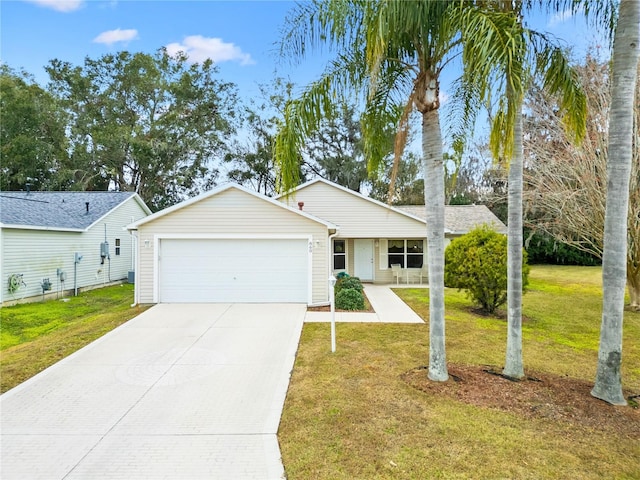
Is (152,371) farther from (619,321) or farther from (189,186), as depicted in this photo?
(189,186)

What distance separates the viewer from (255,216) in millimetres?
11523

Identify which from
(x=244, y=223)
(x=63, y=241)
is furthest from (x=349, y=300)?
(x=63, y=241)

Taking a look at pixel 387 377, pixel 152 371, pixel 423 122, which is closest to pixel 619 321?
pixel 387 377

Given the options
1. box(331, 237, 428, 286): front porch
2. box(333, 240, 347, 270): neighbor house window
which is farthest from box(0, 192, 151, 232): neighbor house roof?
box(331, 237, 428, 286): front porch

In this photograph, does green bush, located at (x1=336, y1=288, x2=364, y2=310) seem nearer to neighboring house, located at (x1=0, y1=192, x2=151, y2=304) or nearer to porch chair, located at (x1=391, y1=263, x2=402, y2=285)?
porch chair, located at (x1=391, y1=263, x2=402, y2=285)

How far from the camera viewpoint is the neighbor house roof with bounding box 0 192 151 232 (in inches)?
499

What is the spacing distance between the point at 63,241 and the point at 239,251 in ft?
25.5

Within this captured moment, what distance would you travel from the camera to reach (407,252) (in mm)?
17141

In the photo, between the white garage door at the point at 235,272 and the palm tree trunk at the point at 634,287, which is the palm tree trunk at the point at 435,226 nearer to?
the white garage door at the point at 235,272

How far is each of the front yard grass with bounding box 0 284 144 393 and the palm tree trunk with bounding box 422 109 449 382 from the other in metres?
6.24

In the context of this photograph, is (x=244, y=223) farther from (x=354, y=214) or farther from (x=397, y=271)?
(x=397, y=271)

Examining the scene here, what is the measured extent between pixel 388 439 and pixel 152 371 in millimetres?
4063

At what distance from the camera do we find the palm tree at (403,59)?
170 inches

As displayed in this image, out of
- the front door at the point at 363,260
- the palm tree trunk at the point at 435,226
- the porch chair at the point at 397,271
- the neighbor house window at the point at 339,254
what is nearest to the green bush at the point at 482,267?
the palm tree trunk at the point at 435,226
